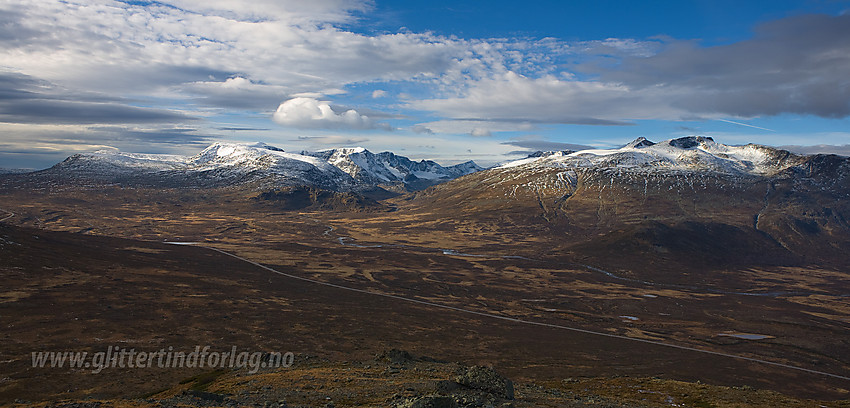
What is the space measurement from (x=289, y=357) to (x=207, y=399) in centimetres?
2490

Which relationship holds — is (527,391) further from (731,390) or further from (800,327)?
(800,327)

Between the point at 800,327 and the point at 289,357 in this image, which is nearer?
the point at 289,357

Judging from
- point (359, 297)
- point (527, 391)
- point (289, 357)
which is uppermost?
point (527, 391)

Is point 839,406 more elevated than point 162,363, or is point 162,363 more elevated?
point 839,406

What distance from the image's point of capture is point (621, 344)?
322 ft

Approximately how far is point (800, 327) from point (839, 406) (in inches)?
3286

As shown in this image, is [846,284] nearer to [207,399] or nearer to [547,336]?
[547,336]

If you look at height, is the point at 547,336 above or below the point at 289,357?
below

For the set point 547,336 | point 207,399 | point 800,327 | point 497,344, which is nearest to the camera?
point 207,399

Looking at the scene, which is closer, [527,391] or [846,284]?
[527,391]

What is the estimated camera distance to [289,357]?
63.2m

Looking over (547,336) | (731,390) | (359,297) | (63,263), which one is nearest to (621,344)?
(547,336)

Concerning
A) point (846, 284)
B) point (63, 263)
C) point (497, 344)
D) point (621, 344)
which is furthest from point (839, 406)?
point (846, 284)

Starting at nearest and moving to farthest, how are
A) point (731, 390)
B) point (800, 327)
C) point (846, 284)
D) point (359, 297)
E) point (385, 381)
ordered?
point (385, 381) < point (731, 390) < point (800, 327) < point (359, 297) < point (846, 284)
